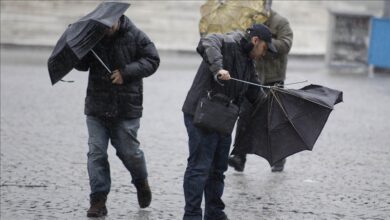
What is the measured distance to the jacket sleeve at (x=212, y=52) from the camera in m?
6.17

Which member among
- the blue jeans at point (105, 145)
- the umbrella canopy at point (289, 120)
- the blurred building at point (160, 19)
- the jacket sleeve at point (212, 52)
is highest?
the jacket sleeve at point (212, 52)

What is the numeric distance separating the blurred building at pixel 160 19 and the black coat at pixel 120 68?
15.5 m

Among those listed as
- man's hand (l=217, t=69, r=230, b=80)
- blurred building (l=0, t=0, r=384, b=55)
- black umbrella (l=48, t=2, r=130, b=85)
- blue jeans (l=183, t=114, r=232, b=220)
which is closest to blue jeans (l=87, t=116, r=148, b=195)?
black umbrella (l=48, t=2, r=130, b=85)

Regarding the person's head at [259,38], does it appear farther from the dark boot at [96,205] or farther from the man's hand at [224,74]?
the dark boot at [96,205]

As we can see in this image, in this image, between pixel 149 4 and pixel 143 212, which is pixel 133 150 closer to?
pixel 143 212

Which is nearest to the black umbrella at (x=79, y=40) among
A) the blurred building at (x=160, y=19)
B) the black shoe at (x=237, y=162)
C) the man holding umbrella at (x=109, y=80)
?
the man holding umbrella at (x=109, y=80)

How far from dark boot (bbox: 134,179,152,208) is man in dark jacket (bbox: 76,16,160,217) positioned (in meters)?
0.23

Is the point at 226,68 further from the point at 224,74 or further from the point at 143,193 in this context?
the point at 143,193

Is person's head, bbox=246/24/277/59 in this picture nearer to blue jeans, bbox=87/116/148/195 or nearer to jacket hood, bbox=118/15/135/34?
jacket hood, bbox=118/15/135/34

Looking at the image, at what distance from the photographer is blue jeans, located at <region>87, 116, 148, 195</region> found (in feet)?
22.8

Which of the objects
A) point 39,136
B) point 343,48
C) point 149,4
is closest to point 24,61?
point 149,4

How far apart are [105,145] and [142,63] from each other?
651mm

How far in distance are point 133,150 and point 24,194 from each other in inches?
48.4

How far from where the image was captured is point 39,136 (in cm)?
1062
